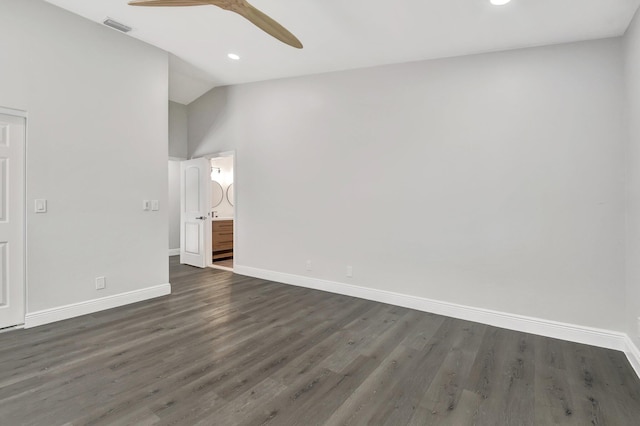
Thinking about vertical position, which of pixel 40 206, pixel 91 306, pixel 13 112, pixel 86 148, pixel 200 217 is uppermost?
pixel 13 112

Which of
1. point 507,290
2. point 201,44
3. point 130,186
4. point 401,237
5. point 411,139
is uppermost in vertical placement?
point 201,44

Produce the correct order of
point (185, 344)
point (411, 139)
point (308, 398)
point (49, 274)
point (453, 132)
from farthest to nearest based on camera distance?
point (411, 139) → point (453, 132) → point (49, 274) → point (185, 344) → point (308, 398)

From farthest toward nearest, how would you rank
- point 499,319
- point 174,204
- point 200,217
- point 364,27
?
point 174,204 → point 200,217 → point 499,319 → point 364,27

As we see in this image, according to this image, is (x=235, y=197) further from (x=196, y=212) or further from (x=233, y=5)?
(x=233, y=5)

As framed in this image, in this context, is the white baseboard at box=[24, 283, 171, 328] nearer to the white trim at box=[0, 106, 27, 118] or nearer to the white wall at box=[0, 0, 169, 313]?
the white wall at box=[0, 0, 169, 313]

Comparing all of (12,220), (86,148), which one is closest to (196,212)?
(86,148)

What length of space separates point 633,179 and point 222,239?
637 cm

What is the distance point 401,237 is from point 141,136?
3391 millimetres

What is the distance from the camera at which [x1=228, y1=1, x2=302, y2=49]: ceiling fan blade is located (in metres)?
2.06

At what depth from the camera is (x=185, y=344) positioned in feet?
8.64

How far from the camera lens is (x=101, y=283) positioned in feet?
11.3

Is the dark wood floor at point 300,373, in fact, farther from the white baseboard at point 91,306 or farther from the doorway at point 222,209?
the doorway at point 222,209

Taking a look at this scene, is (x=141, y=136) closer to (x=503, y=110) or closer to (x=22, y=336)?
(x=22, y=336)

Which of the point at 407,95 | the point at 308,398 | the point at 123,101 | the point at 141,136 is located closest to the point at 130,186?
the point at 141,136
